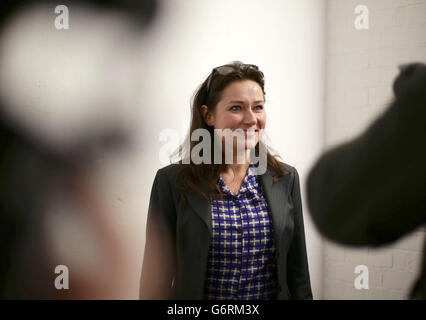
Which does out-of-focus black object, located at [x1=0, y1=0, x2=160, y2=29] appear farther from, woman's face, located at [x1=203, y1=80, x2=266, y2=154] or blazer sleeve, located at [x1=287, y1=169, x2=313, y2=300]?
Result: blazer sleeve, located at [x1=287, y1=169, x2=313, y2=300]

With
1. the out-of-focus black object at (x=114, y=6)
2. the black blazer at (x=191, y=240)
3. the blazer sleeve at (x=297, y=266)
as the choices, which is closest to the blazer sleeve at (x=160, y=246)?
the black blazer at (x=191, y=240)

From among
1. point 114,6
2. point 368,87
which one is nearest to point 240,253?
point 114,6

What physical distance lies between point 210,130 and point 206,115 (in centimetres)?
5

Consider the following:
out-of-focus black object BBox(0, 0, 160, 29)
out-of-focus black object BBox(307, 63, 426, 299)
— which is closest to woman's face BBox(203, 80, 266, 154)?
out-of-focus black object BBox(0, 0, 160, 29)

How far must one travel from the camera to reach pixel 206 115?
1.16 m

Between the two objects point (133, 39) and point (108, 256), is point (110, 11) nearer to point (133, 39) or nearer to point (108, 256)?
point (133, 39)

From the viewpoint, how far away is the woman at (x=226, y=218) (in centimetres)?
103

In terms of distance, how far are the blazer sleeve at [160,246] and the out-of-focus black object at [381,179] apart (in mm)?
901

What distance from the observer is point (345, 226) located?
1748 millimetres

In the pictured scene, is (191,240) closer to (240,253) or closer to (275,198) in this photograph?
(240,253)

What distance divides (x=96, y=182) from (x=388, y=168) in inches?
49.0

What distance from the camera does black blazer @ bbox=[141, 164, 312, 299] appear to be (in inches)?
40.6

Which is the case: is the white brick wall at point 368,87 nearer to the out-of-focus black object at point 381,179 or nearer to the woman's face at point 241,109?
the out-of-focus black object at point 381,179

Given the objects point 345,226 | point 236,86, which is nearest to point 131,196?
point 236,86
